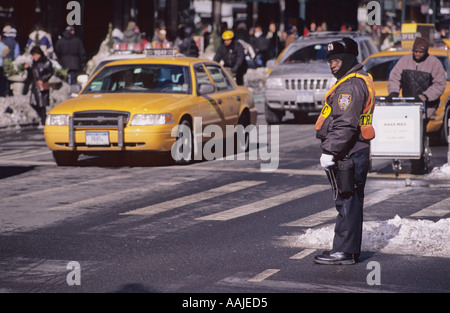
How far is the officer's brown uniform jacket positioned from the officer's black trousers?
133mm

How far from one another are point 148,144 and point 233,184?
1.91 metres

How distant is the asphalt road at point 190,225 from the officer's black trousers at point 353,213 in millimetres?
196

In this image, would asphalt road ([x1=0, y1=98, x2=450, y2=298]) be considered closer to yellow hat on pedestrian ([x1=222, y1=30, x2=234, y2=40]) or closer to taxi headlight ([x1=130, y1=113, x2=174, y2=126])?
taxi headlight ([x1=130, y1=113, x2=174, y2=126])

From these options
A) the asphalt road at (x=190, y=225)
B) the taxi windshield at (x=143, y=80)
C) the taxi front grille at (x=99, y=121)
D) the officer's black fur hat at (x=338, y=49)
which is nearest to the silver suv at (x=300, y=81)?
the asphalt road at (x=190, y=225)

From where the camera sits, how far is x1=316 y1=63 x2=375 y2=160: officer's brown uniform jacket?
7973mm

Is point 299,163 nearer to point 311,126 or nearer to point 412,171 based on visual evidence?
point 412,171

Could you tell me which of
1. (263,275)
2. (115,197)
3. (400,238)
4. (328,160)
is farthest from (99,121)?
(263,275)

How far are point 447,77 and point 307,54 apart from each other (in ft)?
18.5

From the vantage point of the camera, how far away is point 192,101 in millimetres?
15391

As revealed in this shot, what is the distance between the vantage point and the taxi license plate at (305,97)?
21.3m

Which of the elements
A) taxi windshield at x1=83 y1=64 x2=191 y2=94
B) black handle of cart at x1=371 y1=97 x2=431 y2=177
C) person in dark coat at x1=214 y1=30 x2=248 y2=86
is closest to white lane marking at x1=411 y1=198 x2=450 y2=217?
black handle of cart at x1=371 y1=97 x2=431 y2=177

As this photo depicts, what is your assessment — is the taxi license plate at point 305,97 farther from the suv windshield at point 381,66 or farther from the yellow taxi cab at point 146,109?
the yellow taxi cab at point 146,109

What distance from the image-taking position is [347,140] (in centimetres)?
798

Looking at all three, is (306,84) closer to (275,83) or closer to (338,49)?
(275,83)
